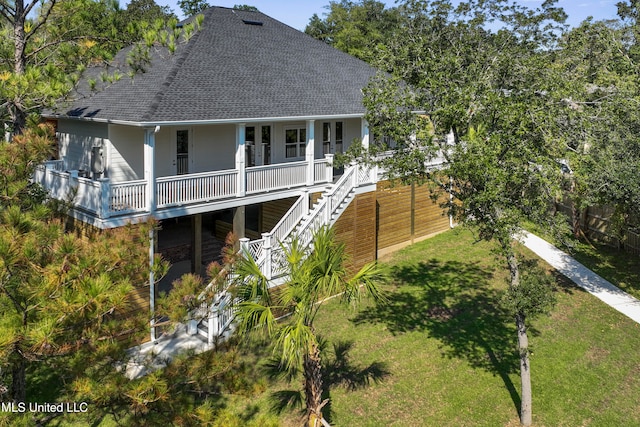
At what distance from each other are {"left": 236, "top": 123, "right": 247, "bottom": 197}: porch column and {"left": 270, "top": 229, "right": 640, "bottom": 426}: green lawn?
14.8 feet

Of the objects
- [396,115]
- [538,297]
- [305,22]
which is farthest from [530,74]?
[305,22]

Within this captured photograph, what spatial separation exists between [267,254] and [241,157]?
307 centimetres

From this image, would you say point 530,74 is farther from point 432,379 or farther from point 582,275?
point 582,275

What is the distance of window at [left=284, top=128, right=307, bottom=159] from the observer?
21.1 m

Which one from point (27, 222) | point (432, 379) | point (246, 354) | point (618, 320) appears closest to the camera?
point (27, 222)

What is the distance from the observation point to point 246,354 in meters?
14.0

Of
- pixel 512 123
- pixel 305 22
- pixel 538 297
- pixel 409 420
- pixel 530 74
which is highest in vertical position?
pixel 305 22

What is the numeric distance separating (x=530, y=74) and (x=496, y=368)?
6.93 metres

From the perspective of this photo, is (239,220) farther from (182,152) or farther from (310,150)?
(310,150)

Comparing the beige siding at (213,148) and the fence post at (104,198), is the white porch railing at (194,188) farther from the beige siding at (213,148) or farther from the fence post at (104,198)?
the beige siding at (213,148)

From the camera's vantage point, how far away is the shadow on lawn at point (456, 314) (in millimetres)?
13844

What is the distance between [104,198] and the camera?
13133 millimetres

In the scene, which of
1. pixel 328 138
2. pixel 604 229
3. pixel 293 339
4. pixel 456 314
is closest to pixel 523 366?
pixel 456 314

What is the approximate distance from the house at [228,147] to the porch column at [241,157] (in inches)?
1.3
